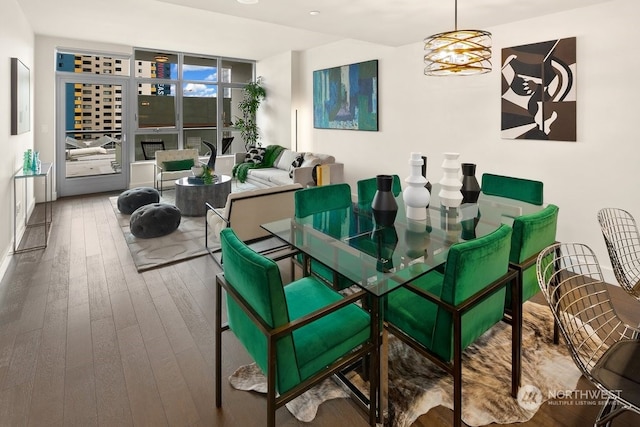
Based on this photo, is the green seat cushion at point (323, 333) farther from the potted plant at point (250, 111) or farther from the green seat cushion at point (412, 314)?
the potted plant at point (250, 111)

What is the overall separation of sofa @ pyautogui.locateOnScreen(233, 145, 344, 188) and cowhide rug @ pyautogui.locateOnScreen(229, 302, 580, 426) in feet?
9.85

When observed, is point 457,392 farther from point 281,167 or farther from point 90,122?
point 90,122

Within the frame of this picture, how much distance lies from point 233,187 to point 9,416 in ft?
18.6

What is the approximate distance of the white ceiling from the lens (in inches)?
125

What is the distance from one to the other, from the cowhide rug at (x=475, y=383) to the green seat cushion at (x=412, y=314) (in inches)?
14.7

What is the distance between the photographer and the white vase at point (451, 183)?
2588 millimetres

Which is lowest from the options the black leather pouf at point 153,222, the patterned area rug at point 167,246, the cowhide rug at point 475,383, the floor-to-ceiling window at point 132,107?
the cowhide rug at point 475,383

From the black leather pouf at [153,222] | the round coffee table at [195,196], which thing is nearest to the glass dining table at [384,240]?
→ the black leather pouf at [153,222]

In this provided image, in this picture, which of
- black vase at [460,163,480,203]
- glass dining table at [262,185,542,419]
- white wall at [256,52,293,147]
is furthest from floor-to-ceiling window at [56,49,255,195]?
black vase at [460,163,480,203]

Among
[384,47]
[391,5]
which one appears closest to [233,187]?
[384,47]

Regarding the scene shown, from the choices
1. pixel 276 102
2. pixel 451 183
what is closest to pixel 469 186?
pixel 451 183

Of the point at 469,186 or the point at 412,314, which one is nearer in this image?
the point at 412,314

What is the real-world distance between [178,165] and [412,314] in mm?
6236

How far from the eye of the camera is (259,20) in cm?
357
